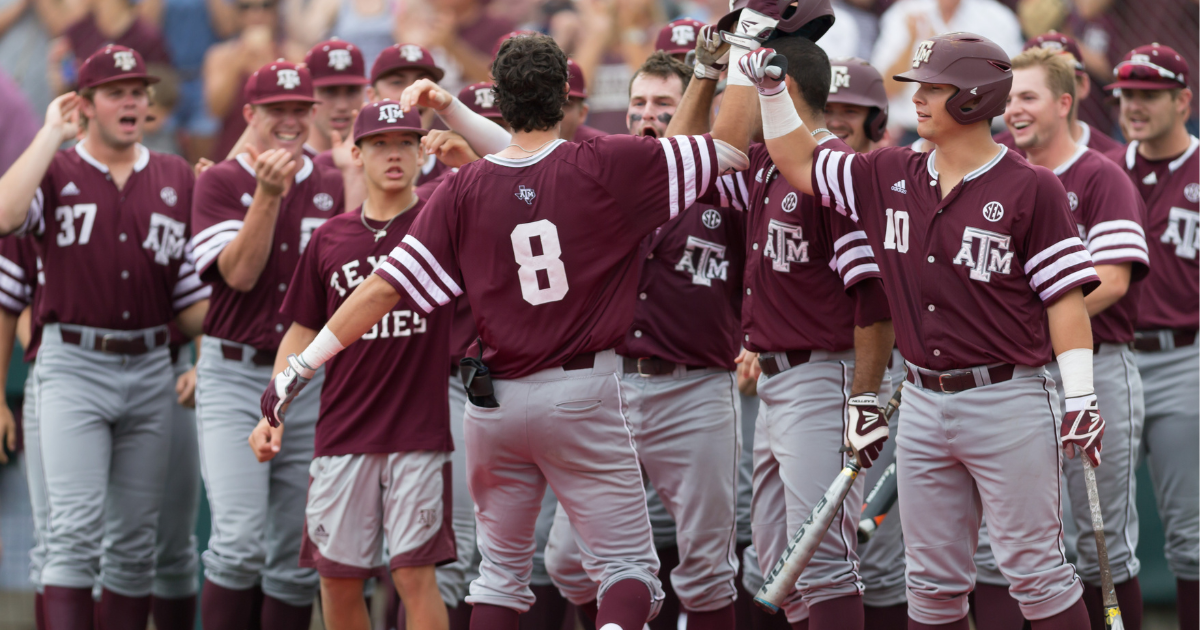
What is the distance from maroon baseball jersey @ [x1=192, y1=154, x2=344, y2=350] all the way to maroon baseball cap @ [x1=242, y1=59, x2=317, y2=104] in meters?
0.31

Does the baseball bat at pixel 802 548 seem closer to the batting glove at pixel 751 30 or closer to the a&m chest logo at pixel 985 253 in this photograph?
Answer: the a&m chest logo at pixel 985 253

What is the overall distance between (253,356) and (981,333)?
318 cm

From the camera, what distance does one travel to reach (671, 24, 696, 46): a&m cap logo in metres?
5.86

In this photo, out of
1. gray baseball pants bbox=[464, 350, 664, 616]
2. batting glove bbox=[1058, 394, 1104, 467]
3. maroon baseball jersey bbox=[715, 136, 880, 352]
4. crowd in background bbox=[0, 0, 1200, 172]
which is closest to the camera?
batting glove bbox=[1058, 394, 1104, 467]

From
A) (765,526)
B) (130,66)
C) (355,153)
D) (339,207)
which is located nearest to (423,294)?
(355,153)

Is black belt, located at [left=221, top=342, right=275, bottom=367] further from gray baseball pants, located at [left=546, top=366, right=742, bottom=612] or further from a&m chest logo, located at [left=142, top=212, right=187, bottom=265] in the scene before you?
gray baseball pants, located at [left=546, top=366, right=742, bottom=612]

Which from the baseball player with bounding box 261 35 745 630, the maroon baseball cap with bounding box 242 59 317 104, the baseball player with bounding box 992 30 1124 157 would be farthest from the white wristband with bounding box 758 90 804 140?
the maroon baseball cap with bounding box 242 59 317 104

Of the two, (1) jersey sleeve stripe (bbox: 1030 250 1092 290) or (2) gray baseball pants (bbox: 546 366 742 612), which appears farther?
(2) gray baseball pants (bbox: 546 366 742 612)

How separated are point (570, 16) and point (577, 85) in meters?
3.42

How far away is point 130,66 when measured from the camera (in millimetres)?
5652

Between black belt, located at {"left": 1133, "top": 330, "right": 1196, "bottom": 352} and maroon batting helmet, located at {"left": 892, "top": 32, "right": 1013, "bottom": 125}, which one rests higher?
maroon batting helmet, located at {"left": 892, "top": 32, "right": 1013, "bottom": 125}

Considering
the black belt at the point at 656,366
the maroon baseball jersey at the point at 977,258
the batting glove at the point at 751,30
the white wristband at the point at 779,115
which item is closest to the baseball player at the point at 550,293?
the white wristband at the point at 779,115

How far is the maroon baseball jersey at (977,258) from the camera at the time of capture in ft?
12.2

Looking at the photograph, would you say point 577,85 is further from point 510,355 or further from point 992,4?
point 992,4
